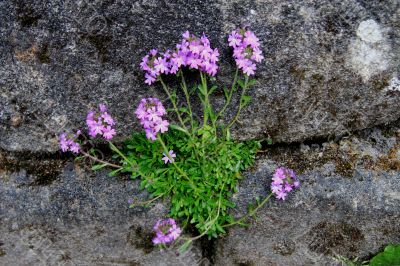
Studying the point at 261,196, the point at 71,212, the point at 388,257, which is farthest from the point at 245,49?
the point at 388,257

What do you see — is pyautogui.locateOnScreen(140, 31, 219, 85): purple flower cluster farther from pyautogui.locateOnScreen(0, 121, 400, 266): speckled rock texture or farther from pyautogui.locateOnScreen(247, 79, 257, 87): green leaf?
pyautogui.locateOnScreen(0, 121, 400, 266): speckled rock texture

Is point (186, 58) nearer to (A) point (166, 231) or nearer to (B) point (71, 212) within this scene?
(A) point (166, 231)

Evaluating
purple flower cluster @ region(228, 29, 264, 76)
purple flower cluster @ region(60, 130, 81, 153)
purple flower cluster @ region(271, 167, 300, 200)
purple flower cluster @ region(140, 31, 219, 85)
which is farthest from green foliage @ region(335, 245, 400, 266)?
purple flower cluster @ region(60, 130, 81, 153)

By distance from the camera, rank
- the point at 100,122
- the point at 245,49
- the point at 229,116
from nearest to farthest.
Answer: the point at 245,49, the point at 100,122, the point at 229,116

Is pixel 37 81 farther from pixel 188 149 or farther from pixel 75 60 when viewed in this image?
pixel 188 149

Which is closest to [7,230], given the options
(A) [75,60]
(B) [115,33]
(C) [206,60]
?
(A) [75,60]

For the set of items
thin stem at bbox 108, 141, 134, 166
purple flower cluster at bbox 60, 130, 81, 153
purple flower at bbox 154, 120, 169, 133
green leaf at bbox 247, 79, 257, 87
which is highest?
green leaf at bbox 247, 79, 257, 87
